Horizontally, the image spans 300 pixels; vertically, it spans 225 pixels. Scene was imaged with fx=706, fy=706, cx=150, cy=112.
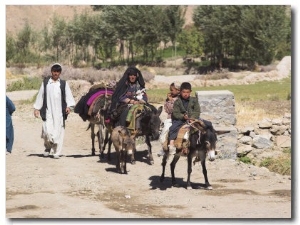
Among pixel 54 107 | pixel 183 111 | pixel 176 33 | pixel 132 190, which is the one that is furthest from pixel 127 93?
pixel 176 33

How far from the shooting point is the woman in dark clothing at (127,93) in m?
13.1

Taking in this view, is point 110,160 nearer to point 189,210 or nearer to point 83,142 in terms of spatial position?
point 83,142

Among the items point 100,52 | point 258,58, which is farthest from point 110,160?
point 100,52

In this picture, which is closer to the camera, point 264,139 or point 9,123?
point 9,123

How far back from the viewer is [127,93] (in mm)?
13258

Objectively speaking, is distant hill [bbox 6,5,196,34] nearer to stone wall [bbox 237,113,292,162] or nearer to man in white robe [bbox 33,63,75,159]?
stone wall [bbox 237,113,292,162]

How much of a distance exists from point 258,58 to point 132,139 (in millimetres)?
38868

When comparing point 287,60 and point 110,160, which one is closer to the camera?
point 110,160

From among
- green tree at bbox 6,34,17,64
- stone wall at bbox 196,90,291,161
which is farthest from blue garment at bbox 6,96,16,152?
green tree at bbox 6,34,17,64

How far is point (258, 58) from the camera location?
165 feet

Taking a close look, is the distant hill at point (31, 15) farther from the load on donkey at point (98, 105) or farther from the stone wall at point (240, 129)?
the stone wall at point (240, 129)

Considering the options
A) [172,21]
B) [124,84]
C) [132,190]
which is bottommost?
[132,190]

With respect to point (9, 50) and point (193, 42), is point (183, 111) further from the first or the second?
point (193, 42)

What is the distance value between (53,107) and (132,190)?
10.3 ft
